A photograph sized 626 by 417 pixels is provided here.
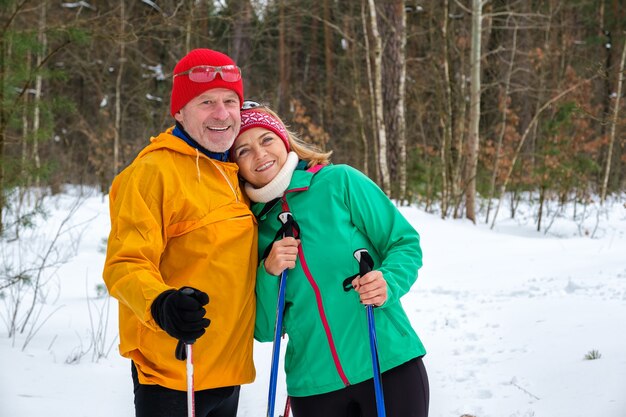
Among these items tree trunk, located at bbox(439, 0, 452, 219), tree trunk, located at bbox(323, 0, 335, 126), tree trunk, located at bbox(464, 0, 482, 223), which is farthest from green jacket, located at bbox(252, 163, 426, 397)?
tree trunk, located at bbox(323, 0, 335, 126)

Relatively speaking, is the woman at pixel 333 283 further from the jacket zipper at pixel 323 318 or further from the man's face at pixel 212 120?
the man's face at pixel 212 120

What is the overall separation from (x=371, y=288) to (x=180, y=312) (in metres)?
0.66

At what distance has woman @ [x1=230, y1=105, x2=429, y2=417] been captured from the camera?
223 centimetres

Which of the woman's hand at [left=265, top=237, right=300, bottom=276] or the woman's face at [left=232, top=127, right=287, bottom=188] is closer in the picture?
the woman's hand at [left=265, top=237, right=300, bottom=276]

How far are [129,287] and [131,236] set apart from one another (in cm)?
17

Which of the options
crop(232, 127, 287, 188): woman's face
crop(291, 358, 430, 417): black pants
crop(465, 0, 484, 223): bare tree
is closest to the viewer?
crop(291, 358, 430, 417): black pants

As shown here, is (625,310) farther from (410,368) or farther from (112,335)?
(112,335)

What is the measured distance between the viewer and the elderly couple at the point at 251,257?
2.09 metres

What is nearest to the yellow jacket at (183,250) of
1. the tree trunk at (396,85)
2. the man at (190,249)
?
the man at (190,249)

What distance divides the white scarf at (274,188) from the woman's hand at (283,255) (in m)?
0.21

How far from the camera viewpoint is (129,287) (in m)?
1.89

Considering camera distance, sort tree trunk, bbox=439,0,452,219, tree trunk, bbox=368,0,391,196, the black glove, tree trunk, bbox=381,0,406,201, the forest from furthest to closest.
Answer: tree trunk, bbox=381,0,406,201
tree trunk, bbox=439,0,452,219
tree trunk, bbox=368,0,391,196
the forest
the black glove

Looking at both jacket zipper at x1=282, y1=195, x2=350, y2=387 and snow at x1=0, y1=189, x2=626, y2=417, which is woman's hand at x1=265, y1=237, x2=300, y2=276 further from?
snow at x1=0, y1=189, x2=626, y2=417

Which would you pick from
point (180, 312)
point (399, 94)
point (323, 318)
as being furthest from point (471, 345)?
point (399, 94)
